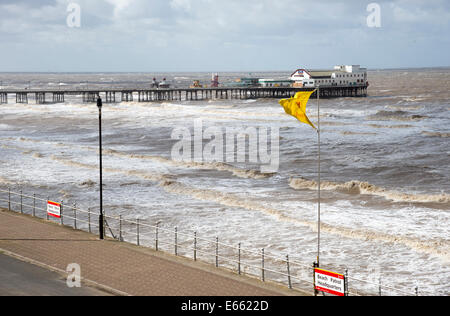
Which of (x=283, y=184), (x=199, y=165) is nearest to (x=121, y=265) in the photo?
(x=283, y=184)

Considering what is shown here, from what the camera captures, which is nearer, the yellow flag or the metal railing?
the yellow flag

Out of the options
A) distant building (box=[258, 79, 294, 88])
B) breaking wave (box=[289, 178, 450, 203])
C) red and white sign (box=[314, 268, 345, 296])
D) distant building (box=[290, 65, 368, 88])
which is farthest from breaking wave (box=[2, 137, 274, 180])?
distant building (box=[258, 79, 294, 88])

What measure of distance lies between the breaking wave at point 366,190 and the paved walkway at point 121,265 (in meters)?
15.2

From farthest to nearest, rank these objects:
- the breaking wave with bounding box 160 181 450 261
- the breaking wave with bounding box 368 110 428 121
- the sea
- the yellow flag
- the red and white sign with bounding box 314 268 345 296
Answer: the breaking wave with bounding box 368 110 428 121
the breaking wave with bounding box 160 181 450 261
the sea
the yellow flag
the red and white sign with bounding box 314 268 345 296

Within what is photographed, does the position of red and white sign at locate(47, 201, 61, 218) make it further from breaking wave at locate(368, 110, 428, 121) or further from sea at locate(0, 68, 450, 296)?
breaking wave at locate(368, 110, 428, 121)

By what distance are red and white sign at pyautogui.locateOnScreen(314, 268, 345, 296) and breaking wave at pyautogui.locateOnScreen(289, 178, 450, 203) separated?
15.5m

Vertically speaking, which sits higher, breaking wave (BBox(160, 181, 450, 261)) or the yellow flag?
the yellow flag

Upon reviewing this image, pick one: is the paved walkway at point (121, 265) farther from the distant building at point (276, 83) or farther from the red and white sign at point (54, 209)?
the distant building at point (276, 83)

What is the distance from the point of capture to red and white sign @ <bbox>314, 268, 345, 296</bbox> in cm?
1397

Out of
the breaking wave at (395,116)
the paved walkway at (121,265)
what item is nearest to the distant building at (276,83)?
the breaking wave at (395,116)

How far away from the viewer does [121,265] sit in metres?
16.8

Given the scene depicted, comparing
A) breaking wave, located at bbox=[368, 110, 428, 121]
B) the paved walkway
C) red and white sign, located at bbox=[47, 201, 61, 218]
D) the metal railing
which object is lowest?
the metal railing

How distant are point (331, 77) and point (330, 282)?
340ft
